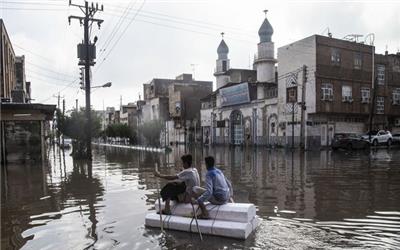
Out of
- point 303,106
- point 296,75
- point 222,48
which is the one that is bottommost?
point 303,106

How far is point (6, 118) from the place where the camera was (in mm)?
26359

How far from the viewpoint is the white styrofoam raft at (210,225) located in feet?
25.8

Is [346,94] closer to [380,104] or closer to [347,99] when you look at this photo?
[347,99]

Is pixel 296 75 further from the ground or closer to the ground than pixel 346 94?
further from the ground

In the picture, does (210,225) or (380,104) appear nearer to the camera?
(210,225)

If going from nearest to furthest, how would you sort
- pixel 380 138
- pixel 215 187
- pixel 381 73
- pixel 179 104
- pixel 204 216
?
pixel 204 216, pixel 215 187, pixel 380 138, pixel 381 73, pixel 179 104

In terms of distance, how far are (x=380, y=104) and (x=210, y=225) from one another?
155 ft

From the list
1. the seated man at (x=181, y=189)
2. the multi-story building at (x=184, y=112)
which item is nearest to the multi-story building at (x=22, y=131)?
the seated man at (x=181, y=189)

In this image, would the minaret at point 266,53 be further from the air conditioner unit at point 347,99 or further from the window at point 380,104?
the window at point 380,104

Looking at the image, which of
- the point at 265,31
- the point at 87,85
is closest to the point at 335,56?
the point at 265,31

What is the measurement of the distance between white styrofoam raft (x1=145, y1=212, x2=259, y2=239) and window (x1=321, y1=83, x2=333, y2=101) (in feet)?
127

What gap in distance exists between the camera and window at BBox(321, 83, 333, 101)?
45016 mm

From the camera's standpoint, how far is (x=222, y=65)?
71.2m

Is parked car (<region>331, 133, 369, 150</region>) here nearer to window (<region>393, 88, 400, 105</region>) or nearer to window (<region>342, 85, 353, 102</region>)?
window (<region>342, 85, 353, 102</region>)
